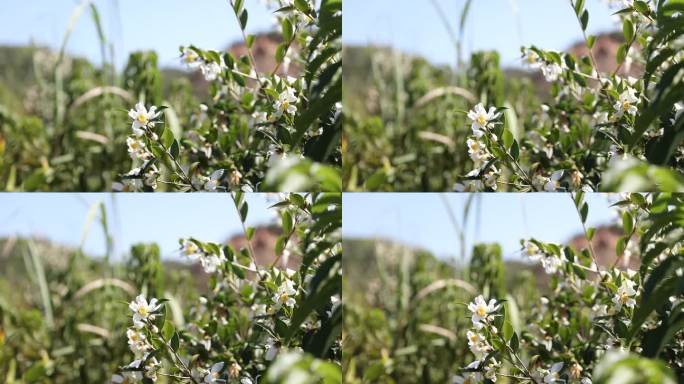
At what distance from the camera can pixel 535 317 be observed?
6.21 ft

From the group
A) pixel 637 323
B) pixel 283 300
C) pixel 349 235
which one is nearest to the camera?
pixel 637 323

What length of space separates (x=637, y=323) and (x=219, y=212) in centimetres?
100

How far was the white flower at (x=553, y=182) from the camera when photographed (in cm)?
187

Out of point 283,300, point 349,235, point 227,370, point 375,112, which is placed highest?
point 375,112

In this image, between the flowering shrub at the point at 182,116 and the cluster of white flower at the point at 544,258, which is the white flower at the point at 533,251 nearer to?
the cluster of white flower at the point at 544,258

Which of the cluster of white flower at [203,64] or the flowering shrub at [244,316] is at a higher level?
the cluster of white flower at [203,64]

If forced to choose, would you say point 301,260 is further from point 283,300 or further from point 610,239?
point 610,239

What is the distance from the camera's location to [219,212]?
183 cm

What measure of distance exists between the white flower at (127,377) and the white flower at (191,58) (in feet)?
2.58

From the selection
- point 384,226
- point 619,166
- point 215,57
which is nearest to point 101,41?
point 215,57

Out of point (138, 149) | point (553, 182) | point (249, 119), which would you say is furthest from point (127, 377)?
point (553, 182)

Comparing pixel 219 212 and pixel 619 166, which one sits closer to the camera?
pixel 619 166

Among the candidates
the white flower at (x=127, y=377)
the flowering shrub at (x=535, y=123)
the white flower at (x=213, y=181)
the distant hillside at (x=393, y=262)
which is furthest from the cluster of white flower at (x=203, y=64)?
the white flower at (x=127, y=377)

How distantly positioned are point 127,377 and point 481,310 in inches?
36.1
